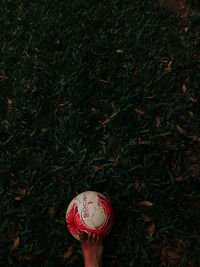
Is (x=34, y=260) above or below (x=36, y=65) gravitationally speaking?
below

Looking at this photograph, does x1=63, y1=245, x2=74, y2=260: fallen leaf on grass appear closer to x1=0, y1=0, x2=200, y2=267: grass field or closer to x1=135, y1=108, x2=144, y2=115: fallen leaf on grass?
x1=0, y1=0, x2=200, y2=267: grass field

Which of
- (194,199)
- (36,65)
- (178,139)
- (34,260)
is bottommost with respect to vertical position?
(34,260)

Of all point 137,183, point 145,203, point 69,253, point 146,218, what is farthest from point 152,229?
Answer: point 69,253

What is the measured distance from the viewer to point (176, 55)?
3.17 metres

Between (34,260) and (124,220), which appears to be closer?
(34,260)

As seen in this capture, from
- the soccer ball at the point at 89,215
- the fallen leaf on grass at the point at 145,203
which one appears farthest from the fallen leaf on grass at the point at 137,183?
the soccer ball at the point at 89,215

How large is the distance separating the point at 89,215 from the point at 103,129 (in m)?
1.08

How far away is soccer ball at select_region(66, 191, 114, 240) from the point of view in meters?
1.85

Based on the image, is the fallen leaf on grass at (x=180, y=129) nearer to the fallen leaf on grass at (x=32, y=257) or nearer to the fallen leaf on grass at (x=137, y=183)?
the fallen leaf on grass at (x=137, y=183)

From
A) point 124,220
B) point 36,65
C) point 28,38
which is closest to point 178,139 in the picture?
point 124,220

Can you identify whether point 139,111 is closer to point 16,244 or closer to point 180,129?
point 180,129

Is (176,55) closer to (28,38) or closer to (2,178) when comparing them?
(28,38)

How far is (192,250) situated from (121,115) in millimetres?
1506

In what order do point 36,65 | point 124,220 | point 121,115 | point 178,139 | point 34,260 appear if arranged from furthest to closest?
point 36,65, point 121,115, point 178,139, point 124,220, point 34,260
